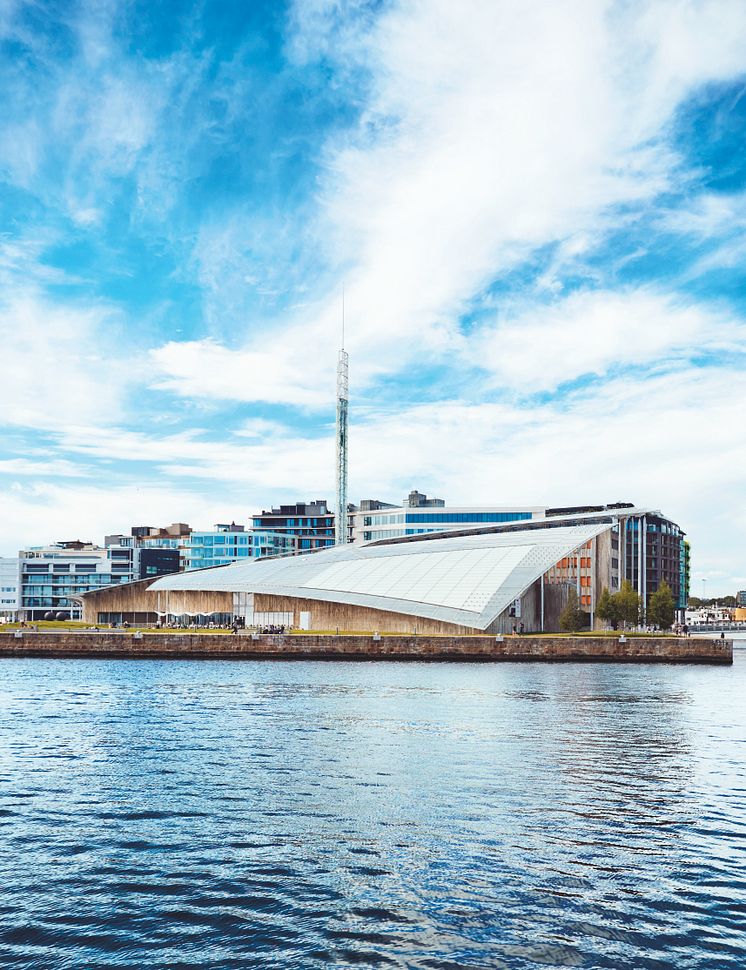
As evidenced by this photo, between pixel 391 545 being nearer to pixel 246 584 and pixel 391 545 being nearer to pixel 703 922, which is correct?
pixel 246 584

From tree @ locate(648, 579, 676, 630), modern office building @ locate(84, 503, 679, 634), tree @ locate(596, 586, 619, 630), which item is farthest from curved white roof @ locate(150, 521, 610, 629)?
tree @ locate(648, 579, 676, 630)

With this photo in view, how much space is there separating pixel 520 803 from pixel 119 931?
13.1m

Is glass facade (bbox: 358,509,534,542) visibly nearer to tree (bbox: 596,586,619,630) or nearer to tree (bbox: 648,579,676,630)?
tree (bbox: 648,579,676,630)

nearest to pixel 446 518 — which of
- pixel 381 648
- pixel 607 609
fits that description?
pixel 607 609

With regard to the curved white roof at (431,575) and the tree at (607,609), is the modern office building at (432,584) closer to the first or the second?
the curved white roof at (431,575)

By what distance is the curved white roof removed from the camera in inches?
3831

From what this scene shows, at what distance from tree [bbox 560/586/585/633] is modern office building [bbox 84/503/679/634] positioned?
1.84 metres

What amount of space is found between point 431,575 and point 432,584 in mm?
3197

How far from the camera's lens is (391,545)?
13262 centimetres

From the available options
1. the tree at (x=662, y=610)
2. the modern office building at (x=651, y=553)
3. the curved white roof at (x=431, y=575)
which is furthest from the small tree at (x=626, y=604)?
the modern office building at (x=651, y=553)

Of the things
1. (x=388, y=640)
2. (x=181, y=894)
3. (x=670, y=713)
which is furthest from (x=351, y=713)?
(x=388, y=640)

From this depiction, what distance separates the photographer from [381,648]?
88.7m

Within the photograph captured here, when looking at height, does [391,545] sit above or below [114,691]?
above

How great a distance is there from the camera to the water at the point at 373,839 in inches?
695
